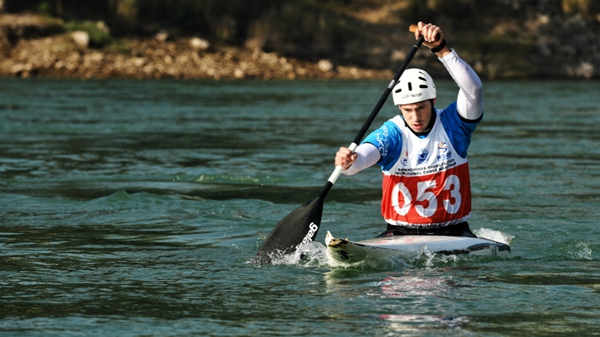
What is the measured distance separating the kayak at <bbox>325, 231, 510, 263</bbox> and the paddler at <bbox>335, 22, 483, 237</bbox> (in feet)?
0.66

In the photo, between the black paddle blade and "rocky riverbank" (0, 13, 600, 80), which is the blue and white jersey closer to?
the black paddle blade

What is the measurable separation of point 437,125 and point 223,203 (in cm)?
441

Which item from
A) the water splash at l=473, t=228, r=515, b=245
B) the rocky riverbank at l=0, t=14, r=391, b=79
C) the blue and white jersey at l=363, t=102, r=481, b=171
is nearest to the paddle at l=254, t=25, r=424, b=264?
the blue and white jersey at l=363, t=102, r=481, b=171

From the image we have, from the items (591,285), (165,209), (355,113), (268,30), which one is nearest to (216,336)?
(591,285)

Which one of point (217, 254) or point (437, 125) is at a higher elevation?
point (437, 125)

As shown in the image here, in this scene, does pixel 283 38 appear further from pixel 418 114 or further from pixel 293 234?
pixel 418 114

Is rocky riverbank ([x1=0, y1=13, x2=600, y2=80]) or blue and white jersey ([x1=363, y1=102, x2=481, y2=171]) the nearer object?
blue and white jersey ([x1=363, y1=102, x2=481, y2=171])

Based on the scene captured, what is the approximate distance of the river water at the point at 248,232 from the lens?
6.77m

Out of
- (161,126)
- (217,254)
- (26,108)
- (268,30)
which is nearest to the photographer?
(217,254)

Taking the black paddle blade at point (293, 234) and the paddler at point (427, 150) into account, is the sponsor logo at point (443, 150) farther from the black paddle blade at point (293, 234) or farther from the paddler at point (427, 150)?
the black paddle blade at point (293, 234)

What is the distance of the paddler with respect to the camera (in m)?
8.46

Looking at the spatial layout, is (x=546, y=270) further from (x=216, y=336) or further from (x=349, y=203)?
(x=349, y=203)

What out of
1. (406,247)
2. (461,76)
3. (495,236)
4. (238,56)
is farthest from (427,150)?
(238,56)

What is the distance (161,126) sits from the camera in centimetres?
2277
